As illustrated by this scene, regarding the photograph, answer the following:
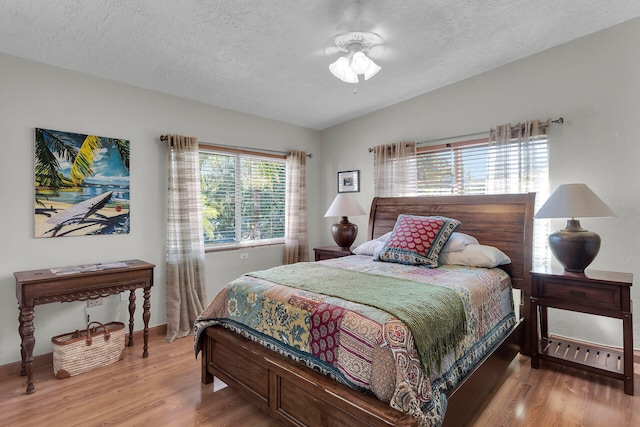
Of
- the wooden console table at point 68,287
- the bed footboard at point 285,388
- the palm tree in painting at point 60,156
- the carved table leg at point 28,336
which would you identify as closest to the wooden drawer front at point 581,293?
the bed footboard at point 285,388

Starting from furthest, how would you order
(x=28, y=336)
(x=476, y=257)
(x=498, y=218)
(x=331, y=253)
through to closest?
(x=331, y=253) < (x=498, y=218) < (x=476, y=257) < (x=28, y=336)

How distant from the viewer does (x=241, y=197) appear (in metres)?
4.14

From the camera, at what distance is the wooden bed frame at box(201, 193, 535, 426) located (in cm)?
154

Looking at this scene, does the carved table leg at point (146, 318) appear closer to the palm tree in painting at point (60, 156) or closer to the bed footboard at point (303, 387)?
the bed footboard at point (303, 387)

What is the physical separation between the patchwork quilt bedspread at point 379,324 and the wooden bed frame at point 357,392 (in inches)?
2.3

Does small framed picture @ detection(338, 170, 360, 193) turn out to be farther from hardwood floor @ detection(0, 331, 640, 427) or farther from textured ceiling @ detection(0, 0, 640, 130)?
hardwood floor @ detection(0, 331, 640, 427)

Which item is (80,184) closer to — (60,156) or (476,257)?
(60,156)

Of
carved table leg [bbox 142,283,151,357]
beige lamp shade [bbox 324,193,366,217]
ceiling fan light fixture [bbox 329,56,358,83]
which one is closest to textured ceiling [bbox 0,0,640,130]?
ceiling fan light fixture [bbox 329,56,358,83]

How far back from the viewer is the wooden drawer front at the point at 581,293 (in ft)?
7.60

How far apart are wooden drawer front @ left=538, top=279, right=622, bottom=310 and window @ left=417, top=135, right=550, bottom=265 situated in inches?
26.8

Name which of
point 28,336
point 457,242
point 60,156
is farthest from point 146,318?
point 457,242

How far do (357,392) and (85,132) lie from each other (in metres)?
3.05

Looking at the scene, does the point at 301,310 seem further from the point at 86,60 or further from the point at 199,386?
the point at 86,60

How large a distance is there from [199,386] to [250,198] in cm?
233
